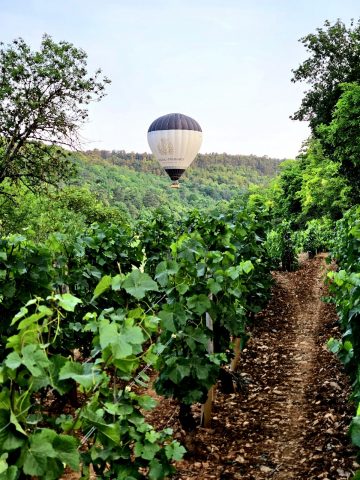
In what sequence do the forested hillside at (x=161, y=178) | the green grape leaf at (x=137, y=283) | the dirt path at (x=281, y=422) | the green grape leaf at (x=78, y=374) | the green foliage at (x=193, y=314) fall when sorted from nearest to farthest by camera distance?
1. the green grape leaf at (x=78, y=374)
2. the green grape leaf at (x=137, y=283)
3. the green foliage at (x=193, y=314)
4. the dirt path at (x=281, y=422)
5. the forested hillside at (x=161, y=178)

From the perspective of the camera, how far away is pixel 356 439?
2055 millimetres

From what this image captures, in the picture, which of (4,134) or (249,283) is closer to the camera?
(249,283)

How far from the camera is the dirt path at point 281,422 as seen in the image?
540 centimetres

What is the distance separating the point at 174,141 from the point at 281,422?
29120 mm

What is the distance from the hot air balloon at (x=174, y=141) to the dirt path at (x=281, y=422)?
2477 cm

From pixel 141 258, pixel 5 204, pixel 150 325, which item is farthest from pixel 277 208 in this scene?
pixel 150 325

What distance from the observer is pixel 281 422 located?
21.4 feet

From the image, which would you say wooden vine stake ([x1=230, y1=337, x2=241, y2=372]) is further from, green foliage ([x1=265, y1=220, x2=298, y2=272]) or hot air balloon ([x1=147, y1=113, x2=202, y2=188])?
hot air balloon ([x1=147, y1=113, x2=202, y2=188])

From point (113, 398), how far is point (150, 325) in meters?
0.54

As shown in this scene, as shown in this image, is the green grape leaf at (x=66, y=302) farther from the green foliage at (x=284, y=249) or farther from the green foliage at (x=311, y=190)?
the green foliage at (x=311, y=190)

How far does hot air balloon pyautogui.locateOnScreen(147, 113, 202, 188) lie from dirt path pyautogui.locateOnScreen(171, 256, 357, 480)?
24.8 m

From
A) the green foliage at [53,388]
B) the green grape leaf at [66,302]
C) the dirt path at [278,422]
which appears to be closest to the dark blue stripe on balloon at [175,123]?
the dirt path at [278,422]

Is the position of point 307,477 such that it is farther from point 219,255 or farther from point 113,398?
point 113,398

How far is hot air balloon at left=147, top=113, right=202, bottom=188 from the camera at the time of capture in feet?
112
